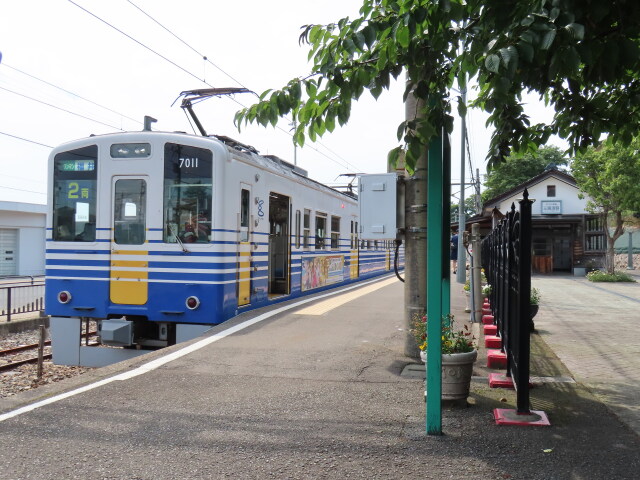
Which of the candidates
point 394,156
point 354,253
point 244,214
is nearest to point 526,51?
point 394,156

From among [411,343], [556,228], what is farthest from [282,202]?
[556,228]

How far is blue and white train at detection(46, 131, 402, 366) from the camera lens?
27.4 feet

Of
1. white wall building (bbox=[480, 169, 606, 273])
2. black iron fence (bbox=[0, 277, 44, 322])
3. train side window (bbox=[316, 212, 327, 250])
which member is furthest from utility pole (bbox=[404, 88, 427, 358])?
white wall building (bbox=[480, 169, 606, 273])

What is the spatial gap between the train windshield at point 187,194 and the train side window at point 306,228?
4133 mm

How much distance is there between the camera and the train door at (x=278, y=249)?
1223 cm

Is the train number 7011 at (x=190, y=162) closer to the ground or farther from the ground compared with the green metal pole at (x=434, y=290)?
farther from the ground

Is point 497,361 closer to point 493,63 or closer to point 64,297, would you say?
point 493,63

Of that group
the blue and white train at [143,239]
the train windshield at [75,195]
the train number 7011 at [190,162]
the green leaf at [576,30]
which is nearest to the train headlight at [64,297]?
the blue and white train at [143,239]

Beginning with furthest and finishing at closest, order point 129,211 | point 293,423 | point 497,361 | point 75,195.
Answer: point 75,195 → point 129,211 → point 497,361 → point 293,423

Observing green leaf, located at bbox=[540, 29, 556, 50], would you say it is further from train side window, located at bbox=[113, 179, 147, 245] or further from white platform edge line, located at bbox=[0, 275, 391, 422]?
train side window, located at bbox=[113, 179, 147, 245]

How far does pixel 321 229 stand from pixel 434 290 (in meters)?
9.58

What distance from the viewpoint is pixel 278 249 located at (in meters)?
12.9

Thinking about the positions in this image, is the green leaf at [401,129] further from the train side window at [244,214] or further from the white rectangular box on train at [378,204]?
the train side window at [244,214]

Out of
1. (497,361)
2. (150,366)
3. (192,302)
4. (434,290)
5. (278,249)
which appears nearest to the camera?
(434,290)
